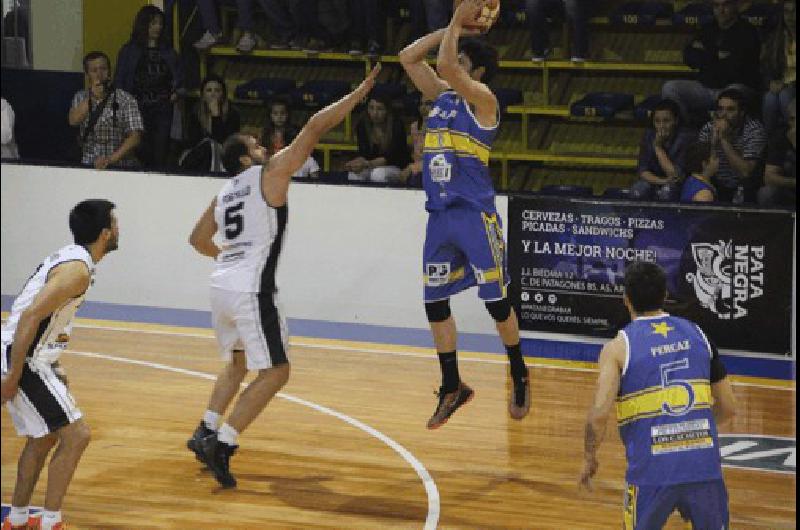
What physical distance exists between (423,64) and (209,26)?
22.4 feet

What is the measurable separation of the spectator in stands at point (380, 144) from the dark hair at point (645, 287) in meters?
6.99

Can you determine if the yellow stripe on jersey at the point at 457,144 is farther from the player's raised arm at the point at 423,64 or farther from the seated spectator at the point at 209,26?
the seated spectator at the point at 209,26

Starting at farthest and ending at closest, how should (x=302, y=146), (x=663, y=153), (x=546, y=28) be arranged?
1. (x=546, y=28)
2. (x=663, y=153)
3. (x=302, y=146)

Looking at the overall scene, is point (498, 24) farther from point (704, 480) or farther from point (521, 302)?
point (704, 480)

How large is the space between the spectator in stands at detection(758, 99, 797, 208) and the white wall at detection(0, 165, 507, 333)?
78.7 inches

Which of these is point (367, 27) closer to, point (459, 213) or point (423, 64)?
point (423, 64)

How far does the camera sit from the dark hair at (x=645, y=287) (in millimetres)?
5793

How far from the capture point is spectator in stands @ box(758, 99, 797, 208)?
11469mm

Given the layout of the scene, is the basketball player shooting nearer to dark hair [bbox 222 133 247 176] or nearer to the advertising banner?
dark hair [bbox 222 133 247 176]

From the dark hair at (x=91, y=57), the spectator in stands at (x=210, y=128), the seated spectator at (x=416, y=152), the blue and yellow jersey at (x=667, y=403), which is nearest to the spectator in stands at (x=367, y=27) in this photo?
the seated spectator at (x=416, y=152)

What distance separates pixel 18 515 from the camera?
6.89 metres

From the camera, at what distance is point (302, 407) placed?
Answer: 1003cm

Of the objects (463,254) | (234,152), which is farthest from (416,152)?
(234,152)

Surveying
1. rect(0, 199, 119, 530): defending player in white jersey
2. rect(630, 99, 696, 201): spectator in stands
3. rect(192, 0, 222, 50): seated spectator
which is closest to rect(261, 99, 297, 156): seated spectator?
rect(192, 0, 222, 50): seated spectator
